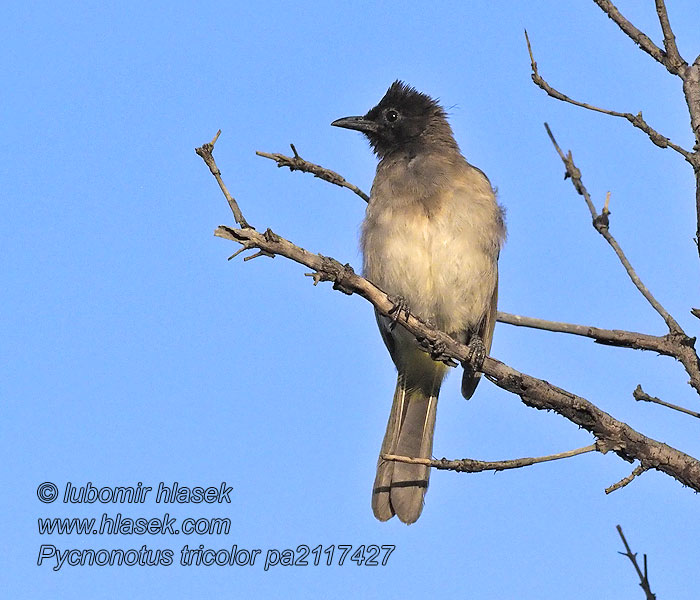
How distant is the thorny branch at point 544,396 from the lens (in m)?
4.45

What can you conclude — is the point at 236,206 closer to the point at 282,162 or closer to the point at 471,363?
the point at 282,162

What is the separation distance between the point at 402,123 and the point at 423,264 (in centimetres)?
176

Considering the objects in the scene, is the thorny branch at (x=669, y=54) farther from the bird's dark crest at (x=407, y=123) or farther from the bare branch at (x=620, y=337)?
the bird's dark crest at (x=407, y=123)

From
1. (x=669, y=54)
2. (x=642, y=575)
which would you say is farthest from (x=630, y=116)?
(x=642, y=575)

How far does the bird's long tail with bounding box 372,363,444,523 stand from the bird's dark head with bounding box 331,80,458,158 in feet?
6.39

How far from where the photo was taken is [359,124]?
25.7 feet

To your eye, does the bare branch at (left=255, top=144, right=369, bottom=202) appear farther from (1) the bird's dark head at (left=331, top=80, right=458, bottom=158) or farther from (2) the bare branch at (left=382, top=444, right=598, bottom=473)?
(2) the bare branch at (left=382, top=444, right=598, bottom=473)

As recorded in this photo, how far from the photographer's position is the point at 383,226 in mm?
6711

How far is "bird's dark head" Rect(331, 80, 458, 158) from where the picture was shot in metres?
7.61

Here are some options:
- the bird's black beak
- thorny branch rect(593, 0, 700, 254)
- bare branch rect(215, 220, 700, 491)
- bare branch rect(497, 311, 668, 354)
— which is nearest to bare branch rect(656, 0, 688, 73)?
thorny branch rect(593, 0, 700, 254)

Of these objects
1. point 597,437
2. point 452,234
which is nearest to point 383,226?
point 452,234

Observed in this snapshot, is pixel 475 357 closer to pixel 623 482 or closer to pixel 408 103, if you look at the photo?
pixel 623 482

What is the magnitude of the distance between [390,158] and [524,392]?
2.98m

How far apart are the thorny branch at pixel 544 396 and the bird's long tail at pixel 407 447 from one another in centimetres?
169
